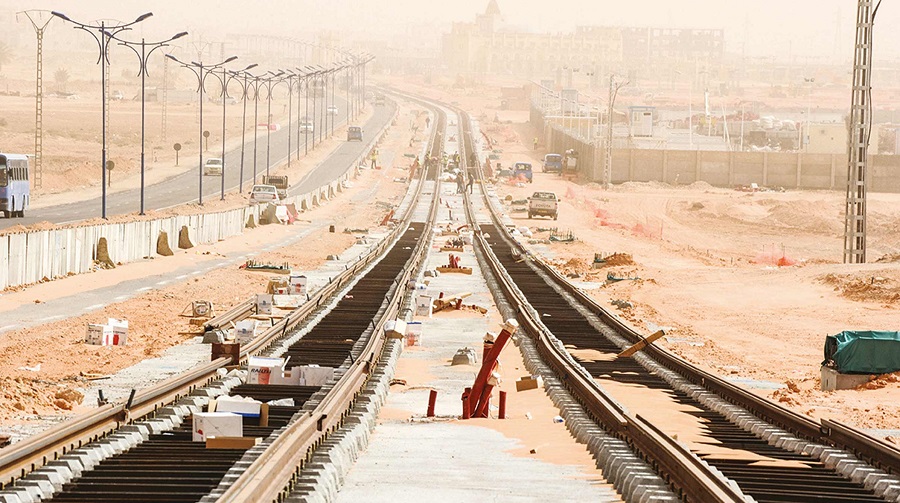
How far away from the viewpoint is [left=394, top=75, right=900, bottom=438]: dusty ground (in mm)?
26453

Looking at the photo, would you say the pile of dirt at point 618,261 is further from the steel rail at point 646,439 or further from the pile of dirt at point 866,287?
the steel rail at point 646,439

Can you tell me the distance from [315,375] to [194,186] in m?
83.9

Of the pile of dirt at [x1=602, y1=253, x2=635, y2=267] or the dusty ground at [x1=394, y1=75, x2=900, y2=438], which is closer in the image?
the dusty ground at [x1=394, y1=75, x2=900, y2=438]

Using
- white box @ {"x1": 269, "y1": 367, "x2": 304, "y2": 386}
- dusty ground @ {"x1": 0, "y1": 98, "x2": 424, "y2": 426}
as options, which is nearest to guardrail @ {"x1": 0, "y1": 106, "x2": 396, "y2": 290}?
dusty ground @ {"x1": 0, "y1": 98, "x2": 424, "y2": 426}

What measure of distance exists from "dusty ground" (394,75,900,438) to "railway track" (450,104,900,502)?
4.96 feet

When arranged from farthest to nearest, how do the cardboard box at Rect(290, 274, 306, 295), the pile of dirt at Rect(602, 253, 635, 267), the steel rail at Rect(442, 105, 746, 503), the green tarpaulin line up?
the pile of dirt at Rect(602, 253, 635, 267) → the cardboard box at Rect(290, 274, 306, 295) → the green tarpaulin → the steel rail at Rect(442, 105, 746, 503)

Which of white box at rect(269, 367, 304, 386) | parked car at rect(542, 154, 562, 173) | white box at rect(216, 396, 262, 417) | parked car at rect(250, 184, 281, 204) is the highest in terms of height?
parked car at rect(542, 154, 562, 173)

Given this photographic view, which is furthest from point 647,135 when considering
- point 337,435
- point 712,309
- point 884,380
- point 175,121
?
point 337,435

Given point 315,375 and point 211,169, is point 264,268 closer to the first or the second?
point 315,375

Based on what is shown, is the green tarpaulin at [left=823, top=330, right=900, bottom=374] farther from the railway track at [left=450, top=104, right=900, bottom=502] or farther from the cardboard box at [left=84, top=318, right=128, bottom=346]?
the cardboard box at [left=84, top=318, right=128, bottom=346]

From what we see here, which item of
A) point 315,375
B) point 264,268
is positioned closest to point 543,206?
point 264,268

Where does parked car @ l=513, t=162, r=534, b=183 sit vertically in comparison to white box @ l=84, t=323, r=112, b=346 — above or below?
above

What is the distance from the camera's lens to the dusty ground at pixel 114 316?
18250 millimetres

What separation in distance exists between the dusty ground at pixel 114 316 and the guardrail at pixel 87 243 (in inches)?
18.2
